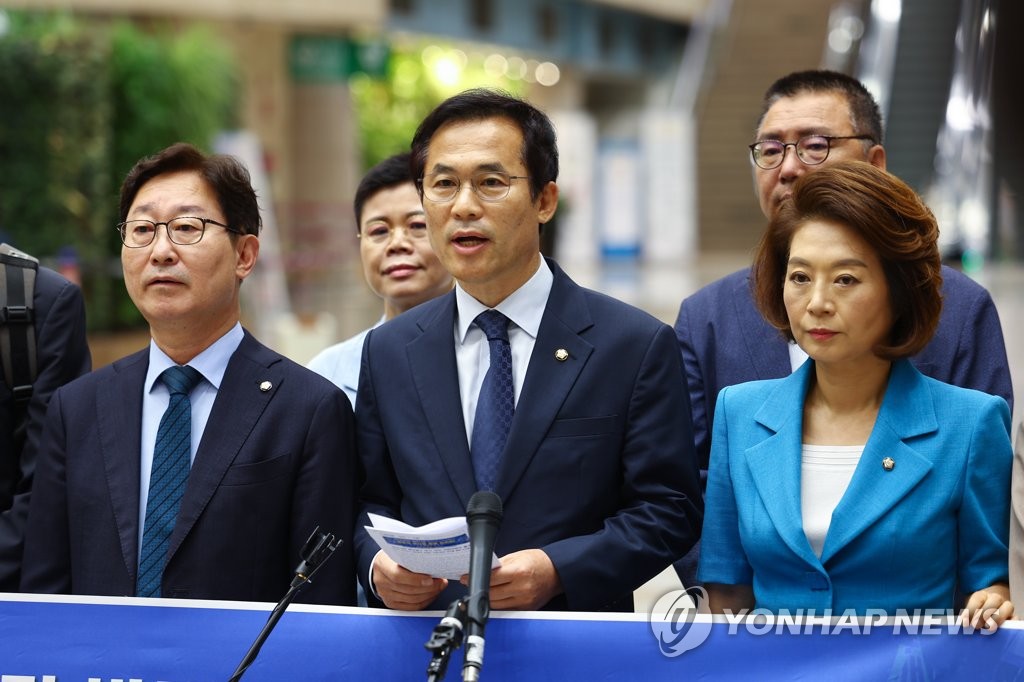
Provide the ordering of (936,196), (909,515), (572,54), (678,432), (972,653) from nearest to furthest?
(972,653), (909,515), (678,432), (936,196), (572,54)

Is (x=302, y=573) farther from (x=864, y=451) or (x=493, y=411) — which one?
(x=864, y=451)

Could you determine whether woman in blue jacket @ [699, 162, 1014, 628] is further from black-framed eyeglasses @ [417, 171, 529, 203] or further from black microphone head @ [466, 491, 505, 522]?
black microphone head @ [466, 491, 505, 522]

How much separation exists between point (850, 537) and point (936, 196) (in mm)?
19580

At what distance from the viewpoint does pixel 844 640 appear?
9.49 ft

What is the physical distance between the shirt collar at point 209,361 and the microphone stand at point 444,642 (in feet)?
4.17

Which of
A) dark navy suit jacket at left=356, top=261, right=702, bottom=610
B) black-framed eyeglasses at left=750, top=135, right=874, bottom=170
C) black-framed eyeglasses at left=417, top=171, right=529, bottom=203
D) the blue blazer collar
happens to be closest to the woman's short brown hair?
the blue blazer collar

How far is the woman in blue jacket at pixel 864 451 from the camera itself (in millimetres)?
3016

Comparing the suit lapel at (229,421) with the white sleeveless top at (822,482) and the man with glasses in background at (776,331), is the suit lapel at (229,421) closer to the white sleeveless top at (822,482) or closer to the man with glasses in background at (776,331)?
the man with glasses in background at (776,331)

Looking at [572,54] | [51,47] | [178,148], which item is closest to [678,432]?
[178,148]

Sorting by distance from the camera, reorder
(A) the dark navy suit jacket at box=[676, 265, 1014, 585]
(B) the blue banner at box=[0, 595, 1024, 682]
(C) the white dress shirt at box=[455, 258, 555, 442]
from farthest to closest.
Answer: (A) the dark navy suit jacket at box=[676, 265, 1014, 585]
(C) the white dress shirt at box=[455, 258, 555, 442]
(B) the blue banner at box=[0, 595, 1024, 682]

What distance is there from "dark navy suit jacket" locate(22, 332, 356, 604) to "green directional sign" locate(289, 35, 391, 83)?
1836cm

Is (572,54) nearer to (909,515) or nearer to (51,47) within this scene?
(51,47)

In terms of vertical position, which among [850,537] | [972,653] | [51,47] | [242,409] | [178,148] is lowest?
[972,653]

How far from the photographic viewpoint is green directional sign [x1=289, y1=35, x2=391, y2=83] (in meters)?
21.1
